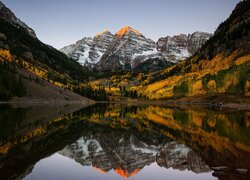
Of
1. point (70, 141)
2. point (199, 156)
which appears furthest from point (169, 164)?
point (70, 141)

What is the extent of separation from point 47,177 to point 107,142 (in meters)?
20.9

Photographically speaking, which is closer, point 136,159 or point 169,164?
point 169,164

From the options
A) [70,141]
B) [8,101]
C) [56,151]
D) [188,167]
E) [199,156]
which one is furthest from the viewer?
[8,101]

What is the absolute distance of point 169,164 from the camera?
98.4 ft

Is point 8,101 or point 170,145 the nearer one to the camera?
point 170,145

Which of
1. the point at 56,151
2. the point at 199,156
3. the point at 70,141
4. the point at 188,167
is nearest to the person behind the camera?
the point at 188,167

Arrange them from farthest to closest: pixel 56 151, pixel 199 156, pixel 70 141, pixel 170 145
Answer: pixel 70 141
pixel 170 145
pixel 56 151
pixel 199 156

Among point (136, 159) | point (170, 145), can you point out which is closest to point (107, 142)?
point (170, 145)

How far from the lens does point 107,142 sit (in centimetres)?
4469

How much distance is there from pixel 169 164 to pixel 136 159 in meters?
4.01

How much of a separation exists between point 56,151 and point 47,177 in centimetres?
1198

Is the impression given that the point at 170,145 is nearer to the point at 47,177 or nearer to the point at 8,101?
the point at 47,177

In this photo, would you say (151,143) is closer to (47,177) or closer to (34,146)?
(34,146)

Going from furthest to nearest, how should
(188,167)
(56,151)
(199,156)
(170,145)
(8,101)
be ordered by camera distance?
(8,101), (170,145), (56,151), (199,156), (188,167)
